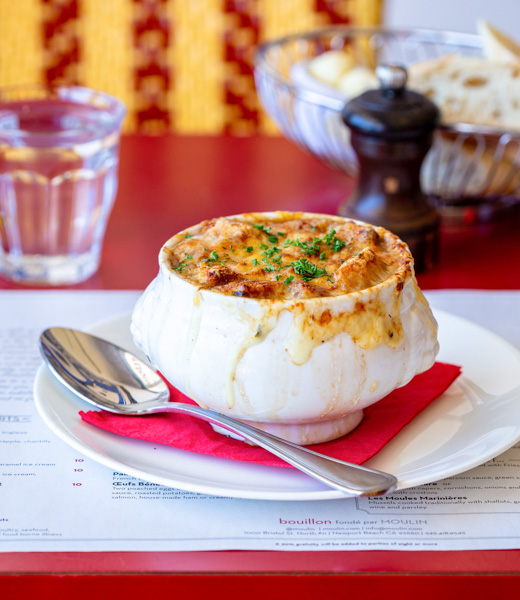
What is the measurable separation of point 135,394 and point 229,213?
548 millimetres

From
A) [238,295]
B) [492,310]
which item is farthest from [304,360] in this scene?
[492,310]

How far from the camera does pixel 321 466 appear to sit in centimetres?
53

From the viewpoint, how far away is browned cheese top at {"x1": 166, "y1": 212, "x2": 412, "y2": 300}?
0.56 metres

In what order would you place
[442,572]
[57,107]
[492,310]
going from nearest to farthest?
[442,572] < [492,310] < [57,107]

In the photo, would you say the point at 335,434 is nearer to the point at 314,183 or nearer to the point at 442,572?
the point at 442,572

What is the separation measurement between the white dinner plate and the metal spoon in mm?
11

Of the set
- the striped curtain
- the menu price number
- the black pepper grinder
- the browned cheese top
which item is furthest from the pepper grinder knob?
the striped curtain

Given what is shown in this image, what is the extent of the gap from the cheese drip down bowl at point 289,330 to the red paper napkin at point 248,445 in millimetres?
17

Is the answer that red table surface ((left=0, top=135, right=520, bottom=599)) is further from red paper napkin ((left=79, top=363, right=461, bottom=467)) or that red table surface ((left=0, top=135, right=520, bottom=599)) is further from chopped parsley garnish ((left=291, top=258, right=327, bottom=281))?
chopped parsley garnish ((left=291, top=258, right=327, bottom=281))

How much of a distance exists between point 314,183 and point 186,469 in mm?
820

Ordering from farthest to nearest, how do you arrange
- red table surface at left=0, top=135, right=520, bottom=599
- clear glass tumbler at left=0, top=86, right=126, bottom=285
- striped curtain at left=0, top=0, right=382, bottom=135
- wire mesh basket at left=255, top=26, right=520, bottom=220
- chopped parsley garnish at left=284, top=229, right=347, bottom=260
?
striped curtain at left=0, top=0, right=382, bottom=135 < wire mesh basket at left=255, top=26, right=520, bottom=220 < clear glass tumbler at left=0, top=86, right=126, bottom=285 < chopped parsley garnish at left=284, top=229, right=347, bottom=260 < red table surface at left=0, top=135, right=520, bottom=599

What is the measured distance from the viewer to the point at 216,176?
4.33ft

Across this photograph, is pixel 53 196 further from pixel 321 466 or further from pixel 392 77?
pixel 321 466

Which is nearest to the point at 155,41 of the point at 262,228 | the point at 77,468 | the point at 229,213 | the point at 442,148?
the point at 229,213
